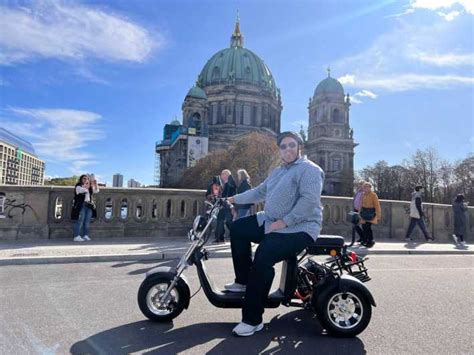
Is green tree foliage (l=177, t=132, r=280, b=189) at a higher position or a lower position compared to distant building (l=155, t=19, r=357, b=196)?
Answer: lower

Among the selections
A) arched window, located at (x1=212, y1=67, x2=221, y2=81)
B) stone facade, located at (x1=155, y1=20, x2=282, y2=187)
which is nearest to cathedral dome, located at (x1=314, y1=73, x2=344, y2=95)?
stone facade, located at (x1=155, y1=20, x2=282, y2=187)

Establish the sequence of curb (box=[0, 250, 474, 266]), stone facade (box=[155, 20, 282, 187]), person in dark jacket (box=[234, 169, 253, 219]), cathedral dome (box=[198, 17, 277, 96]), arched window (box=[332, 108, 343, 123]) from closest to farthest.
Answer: curb (box=[0, 250, 474, 266]), person in dark jacket (box=[234, 169, 253, 219]), arched window (box=[332, 108, 343, 123]), stone facade (box=[155, 20, 282, 187]), cathedral dome (box=[198, 17, 277, 96])

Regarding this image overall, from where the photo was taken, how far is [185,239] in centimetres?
1103

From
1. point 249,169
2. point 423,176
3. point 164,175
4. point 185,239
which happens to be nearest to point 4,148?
point 164,175

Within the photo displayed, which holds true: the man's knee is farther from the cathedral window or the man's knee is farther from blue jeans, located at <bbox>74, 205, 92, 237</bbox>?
the cathedral window

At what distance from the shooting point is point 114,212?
1115 cm

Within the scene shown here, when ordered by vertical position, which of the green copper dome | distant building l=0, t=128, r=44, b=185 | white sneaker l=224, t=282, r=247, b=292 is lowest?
white sneaker l=224, t=282, r=247, b=292

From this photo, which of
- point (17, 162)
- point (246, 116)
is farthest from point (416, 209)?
point (17, 162)

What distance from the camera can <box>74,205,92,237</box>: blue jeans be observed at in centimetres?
1015

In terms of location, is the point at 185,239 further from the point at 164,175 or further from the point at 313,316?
the point at 164,175

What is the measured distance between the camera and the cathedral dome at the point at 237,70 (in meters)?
86.1

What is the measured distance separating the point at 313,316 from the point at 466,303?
88.1 inches

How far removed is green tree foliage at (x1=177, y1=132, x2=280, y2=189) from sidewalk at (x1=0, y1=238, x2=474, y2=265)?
97.3 ft

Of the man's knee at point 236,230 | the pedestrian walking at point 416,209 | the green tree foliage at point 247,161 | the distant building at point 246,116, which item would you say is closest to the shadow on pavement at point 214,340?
the man's knee at point 236,230
